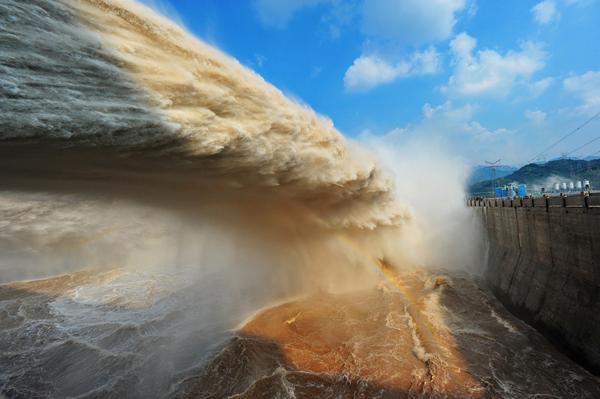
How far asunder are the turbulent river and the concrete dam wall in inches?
26.3

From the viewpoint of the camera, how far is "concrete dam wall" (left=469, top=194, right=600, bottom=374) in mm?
10680

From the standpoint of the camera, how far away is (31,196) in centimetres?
746

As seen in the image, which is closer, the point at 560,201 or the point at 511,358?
the point at 511,358

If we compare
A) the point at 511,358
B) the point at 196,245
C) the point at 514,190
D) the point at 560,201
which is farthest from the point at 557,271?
the point at 514,190

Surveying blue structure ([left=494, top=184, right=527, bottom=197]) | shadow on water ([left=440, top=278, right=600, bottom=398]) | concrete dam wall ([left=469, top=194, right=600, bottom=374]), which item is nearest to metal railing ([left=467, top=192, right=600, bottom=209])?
concrete dam wall ([left=469, top=194, right=600, bottom=374])

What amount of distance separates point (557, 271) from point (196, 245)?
13.1 meters

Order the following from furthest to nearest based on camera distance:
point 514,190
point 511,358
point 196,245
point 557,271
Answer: point 514,190 < point 196,245 < point 557,271 < point 511,358

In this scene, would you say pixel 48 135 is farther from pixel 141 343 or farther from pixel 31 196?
pixel 141 343

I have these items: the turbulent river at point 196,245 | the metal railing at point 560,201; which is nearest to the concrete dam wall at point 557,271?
the metal railing at point 560,201

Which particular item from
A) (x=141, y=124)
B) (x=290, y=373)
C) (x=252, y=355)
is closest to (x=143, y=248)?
(x=252, y=355)

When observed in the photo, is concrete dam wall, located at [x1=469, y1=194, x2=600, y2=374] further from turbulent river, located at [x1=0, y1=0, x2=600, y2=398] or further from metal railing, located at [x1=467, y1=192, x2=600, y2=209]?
turbulent river, located at [x1=0, y1=0, x2=600, y2=398]

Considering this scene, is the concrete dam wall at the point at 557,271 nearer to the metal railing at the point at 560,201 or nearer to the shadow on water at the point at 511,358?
the metal railing at the point at 560,201

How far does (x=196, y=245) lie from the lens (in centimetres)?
1393

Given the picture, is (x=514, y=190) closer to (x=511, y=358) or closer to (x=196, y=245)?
(x=511, y=358)
